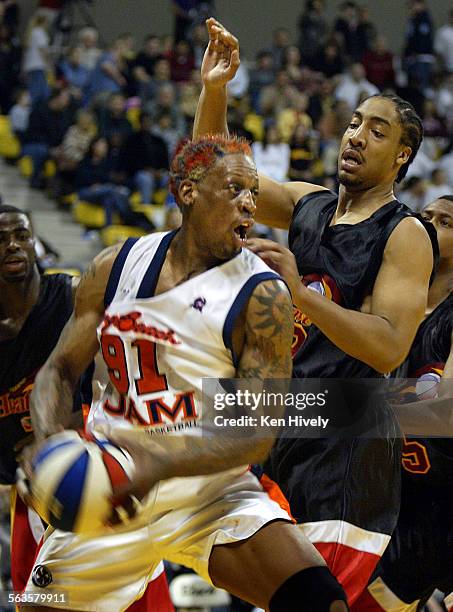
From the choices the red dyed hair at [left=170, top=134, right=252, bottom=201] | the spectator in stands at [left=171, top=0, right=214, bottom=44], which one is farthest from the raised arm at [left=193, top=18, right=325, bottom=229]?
the spectator in stands at [left=171, top=0, right=214, bottom=44]

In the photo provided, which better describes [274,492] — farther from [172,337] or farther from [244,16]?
[244,16]

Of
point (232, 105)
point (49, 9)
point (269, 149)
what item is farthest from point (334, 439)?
point (49, 9)

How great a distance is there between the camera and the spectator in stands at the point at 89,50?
50.7ft

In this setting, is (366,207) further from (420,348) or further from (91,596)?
(91,596)

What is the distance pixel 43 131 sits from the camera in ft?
45.4

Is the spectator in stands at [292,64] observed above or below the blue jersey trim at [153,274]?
below

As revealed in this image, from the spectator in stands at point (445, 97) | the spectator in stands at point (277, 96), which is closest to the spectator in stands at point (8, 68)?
the spectator in stands at point (277, 96)

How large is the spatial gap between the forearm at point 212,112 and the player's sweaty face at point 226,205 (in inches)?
34.1

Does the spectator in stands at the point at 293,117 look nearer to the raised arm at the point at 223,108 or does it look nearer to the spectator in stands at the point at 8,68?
the spectator in stands at the point at 8,68

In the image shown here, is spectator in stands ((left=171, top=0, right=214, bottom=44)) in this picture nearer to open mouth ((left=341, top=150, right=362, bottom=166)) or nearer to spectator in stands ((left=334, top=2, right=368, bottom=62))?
spectator in stands ((left=334, top=2, right=368, bottom=62))

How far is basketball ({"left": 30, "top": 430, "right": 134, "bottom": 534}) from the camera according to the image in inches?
126

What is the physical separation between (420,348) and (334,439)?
96cm

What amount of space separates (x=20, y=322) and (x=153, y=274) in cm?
159

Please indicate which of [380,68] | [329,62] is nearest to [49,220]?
[329,62]
